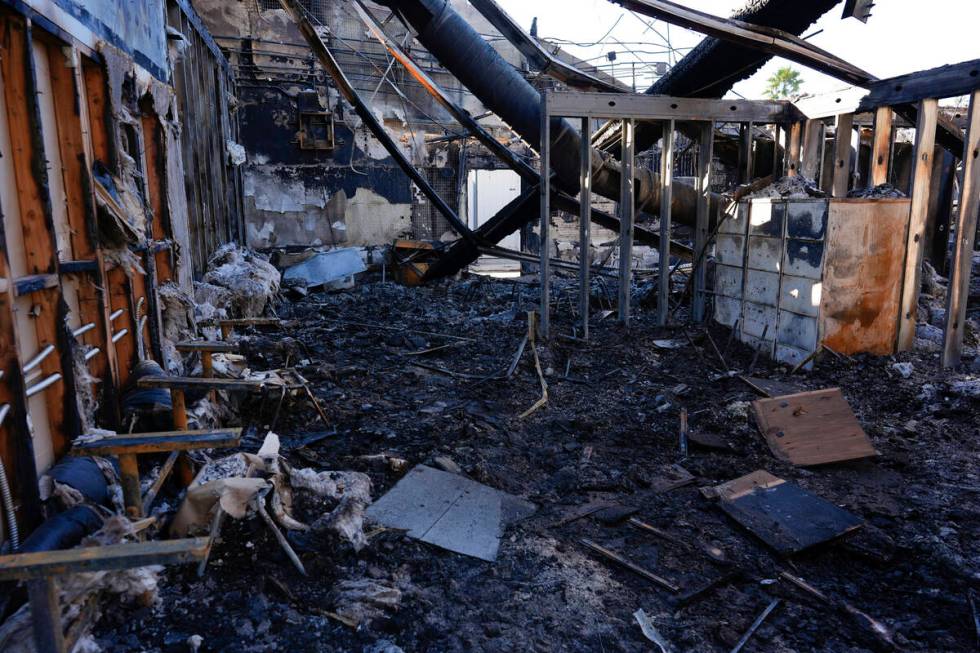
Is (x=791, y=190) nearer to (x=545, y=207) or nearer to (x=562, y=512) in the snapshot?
(x=545, y=207)

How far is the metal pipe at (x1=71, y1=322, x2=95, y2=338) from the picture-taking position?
342 cm

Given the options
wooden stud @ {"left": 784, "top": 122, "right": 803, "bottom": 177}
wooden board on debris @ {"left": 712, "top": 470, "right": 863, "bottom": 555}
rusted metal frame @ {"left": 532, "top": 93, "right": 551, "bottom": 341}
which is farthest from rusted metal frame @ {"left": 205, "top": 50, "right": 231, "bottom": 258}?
wooden stud @ {"left": 784, "top": 122, "right": 803, "bottom": 177}

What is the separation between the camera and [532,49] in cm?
927

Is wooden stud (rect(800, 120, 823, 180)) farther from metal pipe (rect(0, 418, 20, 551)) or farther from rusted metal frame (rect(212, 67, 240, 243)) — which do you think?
metal pipe (rect(0, 418, 20, 551))

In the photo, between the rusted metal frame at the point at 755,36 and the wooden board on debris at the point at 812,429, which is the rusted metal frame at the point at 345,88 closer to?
the rusted metal frame at the point at 755,36

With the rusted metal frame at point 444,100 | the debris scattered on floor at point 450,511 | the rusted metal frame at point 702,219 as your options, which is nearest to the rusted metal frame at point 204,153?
the rusted metal frame at point 444,100

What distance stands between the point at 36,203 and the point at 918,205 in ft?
25.2

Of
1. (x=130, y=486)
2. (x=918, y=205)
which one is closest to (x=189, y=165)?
(x=130, y=486)

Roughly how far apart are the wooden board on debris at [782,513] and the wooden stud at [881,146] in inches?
191

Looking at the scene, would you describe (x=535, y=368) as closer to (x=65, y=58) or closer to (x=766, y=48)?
(x=766, y=48)

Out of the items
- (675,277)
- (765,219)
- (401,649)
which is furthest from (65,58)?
(675,277)

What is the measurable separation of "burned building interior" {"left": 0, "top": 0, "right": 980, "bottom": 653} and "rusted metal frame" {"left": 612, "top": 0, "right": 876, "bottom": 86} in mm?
43

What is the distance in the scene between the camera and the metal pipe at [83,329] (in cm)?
342

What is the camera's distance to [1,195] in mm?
2678
